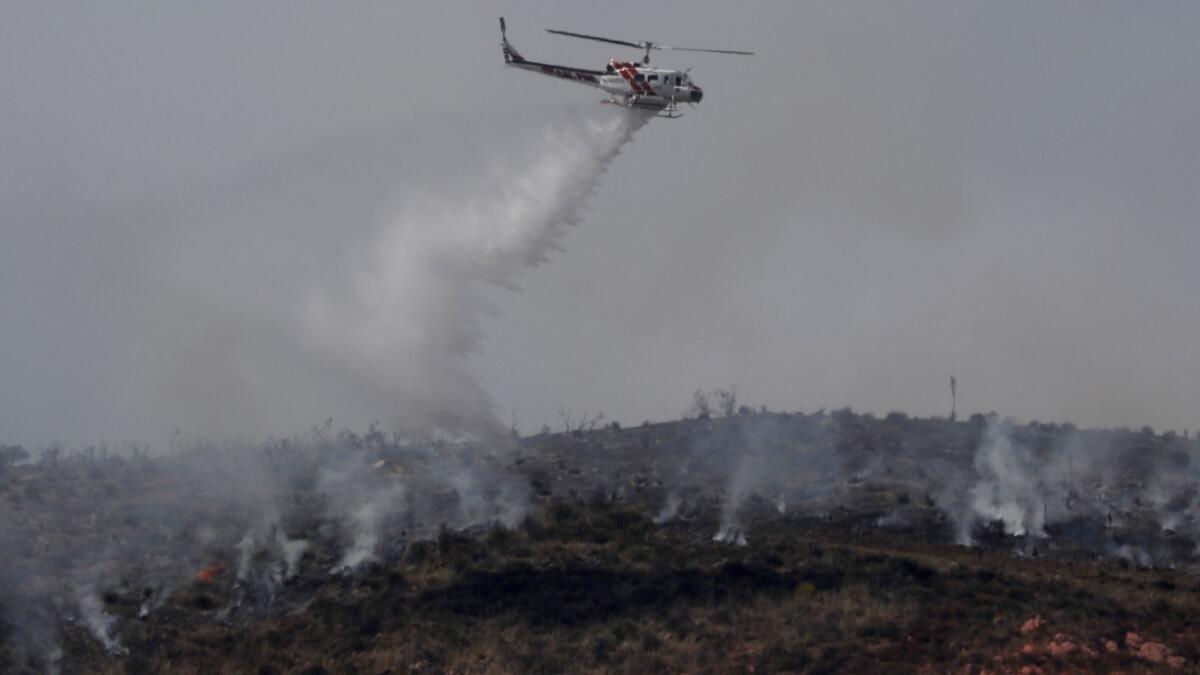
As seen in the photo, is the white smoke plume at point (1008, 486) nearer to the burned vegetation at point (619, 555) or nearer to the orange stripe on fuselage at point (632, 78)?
the burned vegetation at point (619, 555)

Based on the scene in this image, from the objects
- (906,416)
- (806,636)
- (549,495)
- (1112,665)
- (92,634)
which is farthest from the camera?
(906,416)

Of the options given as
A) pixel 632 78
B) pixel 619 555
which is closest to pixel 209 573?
pixel 619 555

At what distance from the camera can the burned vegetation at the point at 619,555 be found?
150 feet

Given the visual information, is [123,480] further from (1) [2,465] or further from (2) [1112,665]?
(2) [1112,665]

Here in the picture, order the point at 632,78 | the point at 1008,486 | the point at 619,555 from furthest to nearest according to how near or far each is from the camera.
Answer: the point at 1008,486, the point at 632,78, the point at 619,555

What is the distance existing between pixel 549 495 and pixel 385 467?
8.69 metres

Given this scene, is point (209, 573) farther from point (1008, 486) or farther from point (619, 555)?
point (1008, 486)

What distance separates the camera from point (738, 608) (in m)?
48.1

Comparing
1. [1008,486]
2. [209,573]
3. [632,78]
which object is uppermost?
[632,78]

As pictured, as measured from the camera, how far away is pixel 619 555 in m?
52.8

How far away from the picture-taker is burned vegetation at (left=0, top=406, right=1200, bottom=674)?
4562 cm

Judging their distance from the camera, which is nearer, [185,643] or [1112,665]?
[1112,665]

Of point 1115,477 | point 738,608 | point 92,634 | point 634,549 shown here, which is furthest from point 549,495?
point 1115,477

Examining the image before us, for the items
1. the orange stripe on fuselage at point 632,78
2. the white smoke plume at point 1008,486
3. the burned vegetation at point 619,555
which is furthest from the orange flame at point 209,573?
the white smoke plume at point 1008,486
